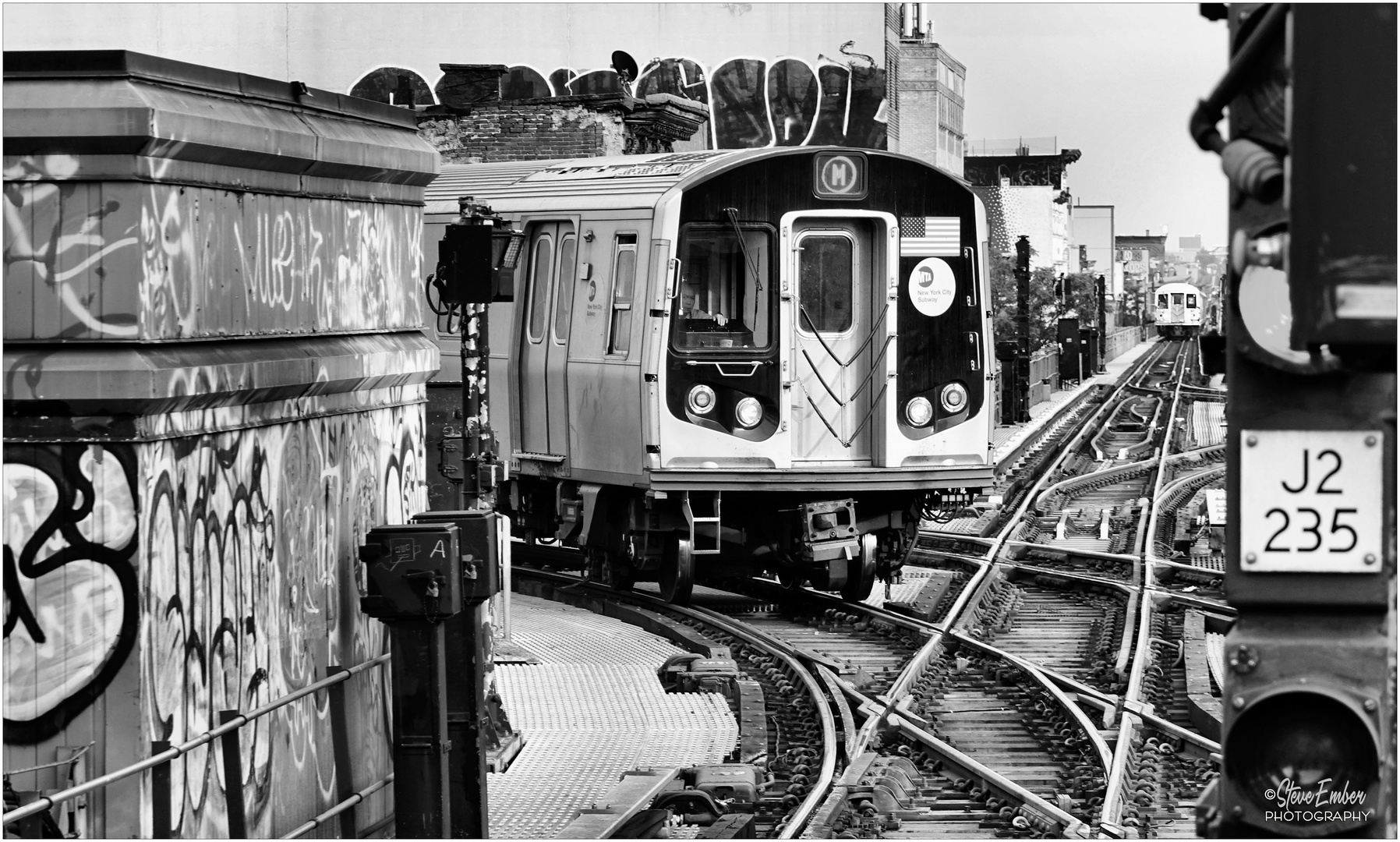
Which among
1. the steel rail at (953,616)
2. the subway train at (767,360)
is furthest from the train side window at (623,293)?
the steel rail at (953,616)

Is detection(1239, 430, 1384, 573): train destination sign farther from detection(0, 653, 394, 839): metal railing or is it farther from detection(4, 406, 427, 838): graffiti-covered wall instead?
detection(4, 406, 427, 838): graffiti-covered wall

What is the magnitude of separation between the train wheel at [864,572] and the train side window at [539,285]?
3110 mm

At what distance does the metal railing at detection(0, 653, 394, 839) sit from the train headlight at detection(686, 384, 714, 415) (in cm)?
674

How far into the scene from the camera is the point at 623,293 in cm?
1413

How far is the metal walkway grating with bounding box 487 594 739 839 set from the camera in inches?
341

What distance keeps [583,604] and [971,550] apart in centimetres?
527

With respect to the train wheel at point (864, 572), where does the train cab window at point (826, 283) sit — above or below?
above

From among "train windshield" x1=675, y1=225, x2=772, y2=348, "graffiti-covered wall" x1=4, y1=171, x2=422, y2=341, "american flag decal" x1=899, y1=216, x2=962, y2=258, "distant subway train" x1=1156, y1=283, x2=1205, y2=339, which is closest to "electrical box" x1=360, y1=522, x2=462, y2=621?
"graffiti-covered wall" x1=4, y1=171, x2=422, y2=341

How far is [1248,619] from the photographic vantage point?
417 centimetres

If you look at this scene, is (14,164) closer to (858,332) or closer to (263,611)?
(263,611)

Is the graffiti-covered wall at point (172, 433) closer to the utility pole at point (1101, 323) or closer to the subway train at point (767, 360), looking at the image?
the subway train at point (767, 360)

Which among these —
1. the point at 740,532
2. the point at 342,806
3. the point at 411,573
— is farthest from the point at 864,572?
the point at 342,806

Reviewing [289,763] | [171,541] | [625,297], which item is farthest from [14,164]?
[625,297]

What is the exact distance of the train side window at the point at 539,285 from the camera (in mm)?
15344
